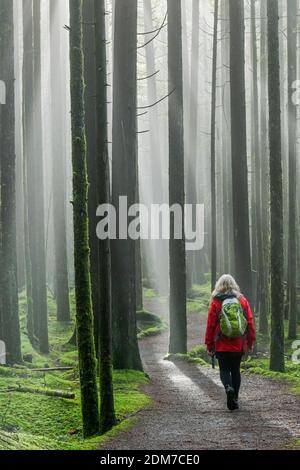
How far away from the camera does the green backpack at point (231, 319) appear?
9469mm

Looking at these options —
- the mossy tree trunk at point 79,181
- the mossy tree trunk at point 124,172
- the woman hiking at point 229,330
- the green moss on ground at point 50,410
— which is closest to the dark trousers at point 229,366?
the woman hiking at point 229,330

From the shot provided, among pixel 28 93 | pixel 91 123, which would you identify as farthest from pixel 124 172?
pixel 28 93

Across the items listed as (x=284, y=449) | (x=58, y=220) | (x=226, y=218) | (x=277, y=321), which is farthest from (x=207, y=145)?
(x=284, y=449)

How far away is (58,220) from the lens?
23.3 m

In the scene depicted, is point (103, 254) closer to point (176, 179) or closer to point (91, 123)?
point (91, 123)

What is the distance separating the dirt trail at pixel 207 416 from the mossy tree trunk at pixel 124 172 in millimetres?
931

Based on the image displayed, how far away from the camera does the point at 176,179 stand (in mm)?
15883

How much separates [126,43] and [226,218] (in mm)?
15650

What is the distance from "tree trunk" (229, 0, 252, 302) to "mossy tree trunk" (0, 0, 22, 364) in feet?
17.9

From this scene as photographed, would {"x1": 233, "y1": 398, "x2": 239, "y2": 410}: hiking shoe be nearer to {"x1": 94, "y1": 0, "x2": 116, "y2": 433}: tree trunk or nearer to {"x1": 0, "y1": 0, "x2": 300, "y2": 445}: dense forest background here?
{"x1": 0, "y1": 0, "x2": 300, "y2": 445}: dense forest background

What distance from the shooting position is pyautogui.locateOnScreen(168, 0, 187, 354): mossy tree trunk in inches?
625

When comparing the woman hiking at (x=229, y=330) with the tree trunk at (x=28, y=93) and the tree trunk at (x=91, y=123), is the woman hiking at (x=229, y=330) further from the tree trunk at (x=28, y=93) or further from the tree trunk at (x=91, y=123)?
the tree trunk at (x=28, y=93)

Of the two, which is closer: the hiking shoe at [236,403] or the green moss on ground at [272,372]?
the hiking shoe at [236,403]

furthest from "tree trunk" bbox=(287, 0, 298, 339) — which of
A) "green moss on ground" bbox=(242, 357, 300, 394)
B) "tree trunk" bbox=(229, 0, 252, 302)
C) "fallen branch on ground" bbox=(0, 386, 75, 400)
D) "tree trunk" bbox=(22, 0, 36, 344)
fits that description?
"fallen branch on ground" bbox=(0, 386, 75, 400)
